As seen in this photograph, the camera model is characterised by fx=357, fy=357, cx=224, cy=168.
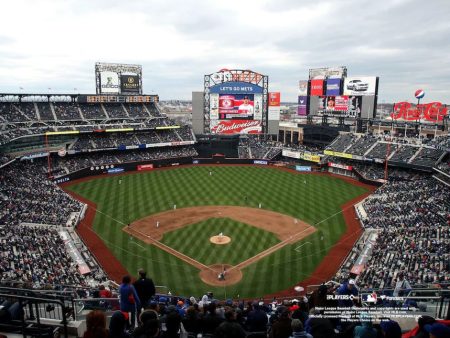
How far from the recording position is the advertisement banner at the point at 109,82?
6725 centimetres

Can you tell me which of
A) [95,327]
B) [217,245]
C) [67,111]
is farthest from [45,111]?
[95,327]

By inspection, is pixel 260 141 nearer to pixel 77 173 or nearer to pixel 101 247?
pixel 77 173

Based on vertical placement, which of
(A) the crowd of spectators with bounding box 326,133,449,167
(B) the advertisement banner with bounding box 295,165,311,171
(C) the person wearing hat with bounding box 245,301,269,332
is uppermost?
(C) the person wearing hat with bounding box 245,301,269,332

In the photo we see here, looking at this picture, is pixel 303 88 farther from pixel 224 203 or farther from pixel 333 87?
pixel 224 203

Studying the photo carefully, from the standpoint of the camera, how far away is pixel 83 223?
111 feet

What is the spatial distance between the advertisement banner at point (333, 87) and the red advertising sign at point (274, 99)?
11540 millimetres

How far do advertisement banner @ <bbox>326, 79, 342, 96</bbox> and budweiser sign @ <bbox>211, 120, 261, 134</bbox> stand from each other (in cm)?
1389

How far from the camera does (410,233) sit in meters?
28.1

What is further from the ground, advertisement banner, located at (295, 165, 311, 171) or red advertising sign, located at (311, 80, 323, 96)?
red advertising sign, located at (311, 80, 323, 96)

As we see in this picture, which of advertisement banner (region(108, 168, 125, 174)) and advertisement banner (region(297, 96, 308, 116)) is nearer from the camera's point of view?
advertisement banner (region(108, 168, 125, 174))

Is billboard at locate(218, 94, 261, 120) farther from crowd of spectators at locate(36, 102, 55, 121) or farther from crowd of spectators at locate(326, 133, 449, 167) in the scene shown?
crowd of spectators at locate(36, 102, 55, 121)

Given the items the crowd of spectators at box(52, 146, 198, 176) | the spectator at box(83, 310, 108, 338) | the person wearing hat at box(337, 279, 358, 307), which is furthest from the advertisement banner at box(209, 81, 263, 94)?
the spectator at box(83, 310, 108, 338)

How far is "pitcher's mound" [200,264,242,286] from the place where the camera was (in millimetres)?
24062

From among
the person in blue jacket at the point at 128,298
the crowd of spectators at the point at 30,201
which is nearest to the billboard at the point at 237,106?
the crowd of spectators at the point at 30,201
